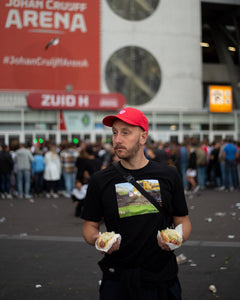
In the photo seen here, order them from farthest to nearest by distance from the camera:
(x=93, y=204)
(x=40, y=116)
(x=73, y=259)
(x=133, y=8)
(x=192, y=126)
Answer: (x=192, y=126)
(x=133, y=8)
(x=40, y=116)
(x=73, y=259)
(x=93, y=204)

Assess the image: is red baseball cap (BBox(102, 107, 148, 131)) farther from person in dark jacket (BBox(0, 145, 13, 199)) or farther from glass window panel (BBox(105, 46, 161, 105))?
glass window panel (BBox(105, 46, 161, 105))

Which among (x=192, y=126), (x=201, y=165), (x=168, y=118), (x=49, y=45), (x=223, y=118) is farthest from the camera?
(x=223, y=118)

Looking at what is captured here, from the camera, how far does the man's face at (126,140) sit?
8.61 feet

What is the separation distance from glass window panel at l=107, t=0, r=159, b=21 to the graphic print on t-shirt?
28528 millimetres

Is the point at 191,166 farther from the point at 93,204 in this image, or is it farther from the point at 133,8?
the point at 133,8

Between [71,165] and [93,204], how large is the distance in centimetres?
1227

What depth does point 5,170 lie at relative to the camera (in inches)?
583

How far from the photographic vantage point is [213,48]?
1539 inches

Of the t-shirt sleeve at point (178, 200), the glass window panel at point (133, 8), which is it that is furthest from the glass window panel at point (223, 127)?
the t-shirt sleeve at point (178, 200)

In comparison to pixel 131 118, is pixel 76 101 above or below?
above

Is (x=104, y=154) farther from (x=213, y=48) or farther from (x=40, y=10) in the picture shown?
(x=213, y=48)

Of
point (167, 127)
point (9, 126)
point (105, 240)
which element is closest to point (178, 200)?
point (105, 240)

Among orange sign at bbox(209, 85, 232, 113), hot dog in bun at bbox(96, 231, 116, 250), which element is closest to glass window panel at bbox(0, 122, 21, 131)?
orange sign at bbox(209, 85, 232, 113)

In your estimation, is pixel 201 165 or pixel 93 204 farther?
pixel 201 165
